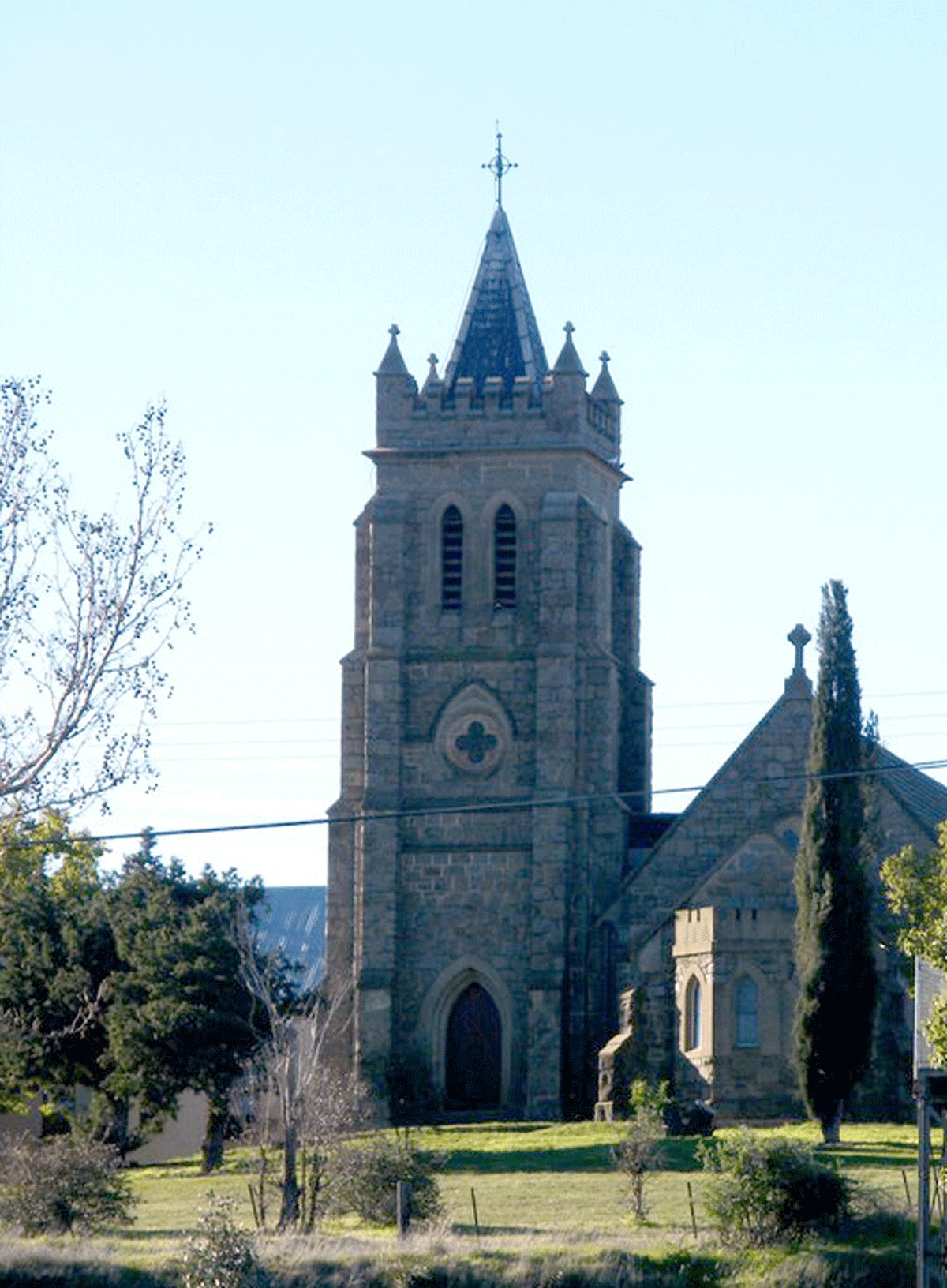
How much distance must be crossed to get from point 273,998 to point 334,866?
636 cm

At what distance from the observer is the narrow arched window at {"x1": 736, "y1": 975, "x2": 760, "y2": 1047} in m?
62.3

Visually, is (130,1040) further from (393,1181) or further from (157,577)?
(157,577)

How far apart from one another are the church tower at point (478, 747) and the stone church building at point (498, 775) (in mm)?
46

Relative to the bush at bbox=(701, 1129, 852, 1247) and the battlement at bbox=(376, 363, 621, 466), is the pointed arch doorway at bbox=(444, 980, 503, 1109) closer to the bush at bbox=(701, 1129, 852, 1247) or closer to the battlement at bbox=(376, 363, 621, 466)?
the battlement at bbox=(376, 363, 621, 466)

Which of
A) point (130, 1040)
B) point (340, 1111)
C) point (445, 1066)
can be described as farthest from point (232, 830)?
point (445, 1066)

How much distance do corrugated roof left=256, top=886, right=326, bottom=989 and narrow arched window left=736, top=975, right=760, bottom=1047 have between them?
1514 inches

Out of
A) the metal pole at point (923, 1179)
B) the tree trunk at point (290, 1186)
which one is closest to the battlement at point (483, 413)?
the tree trunk at point (290, 1186)

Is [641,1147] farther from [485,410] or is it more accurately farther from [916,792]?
[485,410]

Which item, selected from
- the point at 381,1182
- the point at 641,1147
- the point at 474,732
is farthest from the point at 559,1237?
the point at 474,732

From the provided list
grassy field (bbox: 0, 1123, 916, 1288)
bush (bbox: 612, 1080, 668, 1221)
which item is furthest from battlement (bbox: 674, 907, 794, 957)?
bush (bbox: 612, 1080, 668, 1221)

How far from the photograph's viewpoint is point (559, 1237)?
43.7 meters

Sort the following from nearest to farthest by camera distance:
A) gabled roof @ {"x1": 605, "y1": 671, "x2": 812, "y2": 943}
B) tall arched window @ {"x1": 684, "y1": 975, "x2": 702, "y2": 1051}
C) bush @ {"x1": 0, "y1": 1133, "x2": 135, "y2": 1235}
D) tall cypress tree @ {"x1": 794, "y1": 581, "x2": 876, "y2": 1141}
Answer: bush @ {"x1": 0, "y1": 1133, "x2": 135, "y2": 1235}, tall cypress tree @ {"x1": 794, "y1": 581, "x2": 876, "y2": 1141}, tall arched window @ {"x1": 684, "y1": 975, "x2": 702, "y2": 1051}, gabled roof @ {"x1": 605, "y1": 671, "x2": 812, "y2": 943}

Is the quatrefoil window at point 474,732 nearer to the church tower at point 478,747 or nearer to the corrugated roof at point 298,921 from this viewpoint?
the church tower at point 478,747

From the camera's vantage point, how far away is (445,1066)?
2702 inches
